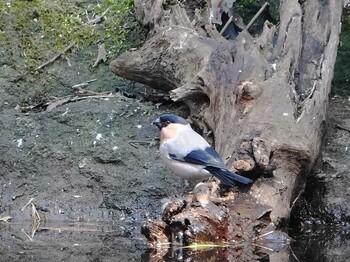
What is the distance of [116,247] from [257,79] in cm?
171

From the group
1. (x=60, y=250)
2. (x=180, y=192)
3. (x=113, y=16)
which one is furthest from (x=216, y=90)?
(x=113, y=16)

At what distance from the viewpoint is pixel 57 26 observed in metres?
8.50

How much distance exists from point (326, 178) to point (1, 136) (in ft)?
9.02

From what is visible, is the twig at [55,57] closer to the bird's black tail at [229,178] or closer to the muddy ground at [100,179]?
the muddy ground at [100,179]

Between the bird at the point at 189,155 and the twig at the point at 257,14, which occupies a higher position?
the twig at the point at 257,14

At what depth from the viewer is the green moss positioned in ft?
27.4

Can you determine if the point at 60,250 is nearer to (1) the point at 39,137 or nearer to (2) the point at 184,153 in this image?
(2) the point at 184,153

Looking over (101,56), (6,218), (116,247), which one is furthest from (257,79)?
(101,56)

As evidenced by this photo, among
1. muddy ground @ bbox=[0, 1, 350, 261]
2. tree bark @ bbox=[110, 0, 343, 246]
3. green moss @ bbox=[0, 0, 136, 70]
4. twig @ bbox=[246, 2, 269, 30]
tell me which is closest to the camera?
tree bark @ bbox=[110, 0, 343, 246]

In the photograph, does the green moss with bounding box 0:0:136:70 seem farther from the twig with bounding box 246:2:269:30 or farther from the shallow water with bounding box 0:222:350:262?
the shallow water with bounding box 0:222:350:262

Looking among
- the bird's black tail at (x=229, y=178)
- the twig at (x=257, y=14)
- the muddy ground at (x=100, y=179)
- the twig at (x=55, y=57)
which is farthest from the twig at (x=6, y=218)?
the twig at (x=257, y=14)

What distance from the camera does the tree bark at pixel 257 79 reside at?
5.64 m

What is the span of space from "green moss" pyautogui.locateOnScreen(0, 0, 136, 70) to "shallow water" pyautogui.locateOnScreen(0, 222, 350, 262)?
2.57 metres

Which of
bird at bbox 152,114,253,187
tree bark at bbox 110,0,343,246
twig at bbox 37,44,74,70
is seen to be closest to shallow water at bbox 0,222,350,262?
tree bark at bbox 110,0,343,246
